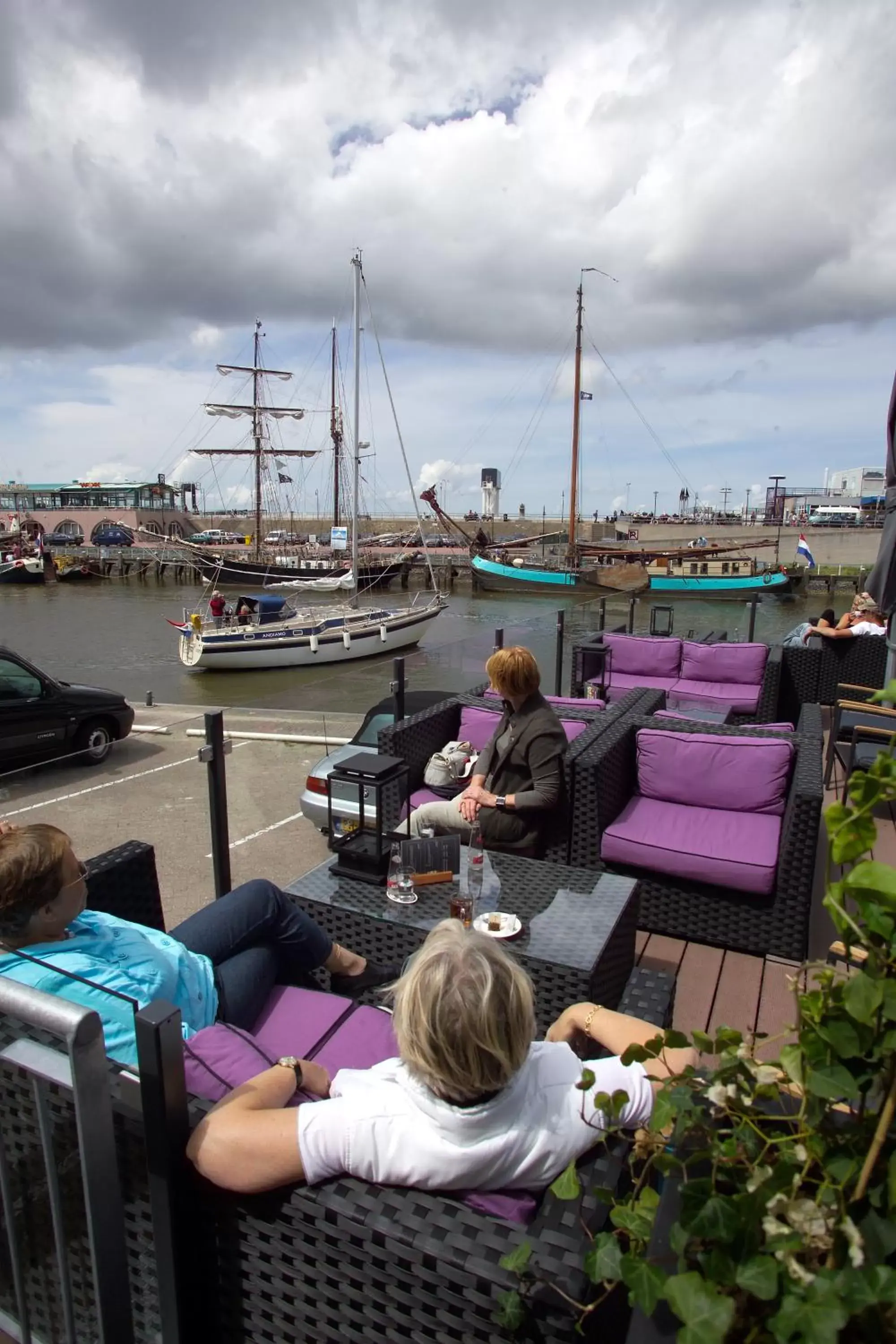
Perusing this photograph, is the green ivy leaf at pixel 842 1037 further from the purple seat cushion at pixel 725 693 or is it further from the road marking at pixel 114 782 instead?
the purple seat cushion at pixel 725 693

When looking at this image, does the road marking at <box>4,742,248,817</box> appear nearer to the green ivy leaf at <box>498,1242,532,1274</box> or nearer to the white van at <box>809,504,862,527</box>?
the green ivy leaf at <box>498,1242,532,1274</box>

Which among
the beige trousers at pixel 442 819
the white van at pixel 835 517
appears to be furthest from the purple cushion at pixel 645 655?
the white van at pixel 835 517

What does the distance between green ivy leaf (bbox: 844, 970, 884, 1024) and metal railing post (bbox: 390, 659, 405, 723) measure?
152 inches

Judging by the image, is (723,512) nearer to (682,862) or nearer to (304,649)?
(304,649)

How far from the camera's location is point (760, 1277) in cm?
65

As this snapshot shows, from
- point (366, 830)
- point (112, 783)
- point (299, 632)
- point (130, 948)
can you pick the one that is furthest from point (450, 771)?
point (299, 632)

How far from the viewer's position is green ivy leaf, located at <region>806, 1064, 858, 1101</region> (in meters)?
0.69

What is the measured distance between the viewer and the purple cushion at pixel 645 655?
21.2 ft

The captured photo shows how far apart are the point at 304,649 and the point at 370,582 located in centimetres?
1991

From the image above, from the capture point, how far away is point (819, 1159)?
28.3 inches

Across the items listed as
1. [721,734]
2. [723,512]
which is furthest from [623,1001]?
[723,512]

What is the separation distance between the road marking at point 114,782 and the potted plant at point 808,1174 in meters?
3.26

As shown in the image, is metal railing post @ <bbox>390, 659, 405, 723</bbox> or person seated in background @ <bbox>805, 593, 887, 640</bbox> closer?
metal railing post @ <bbox>390, 659, 405, 723</bbox>

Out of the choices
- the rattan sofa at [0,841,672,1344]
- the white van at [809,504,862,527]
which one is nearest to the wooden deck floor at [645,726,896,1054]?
the rattan sofa at [0,841,672,1344]
